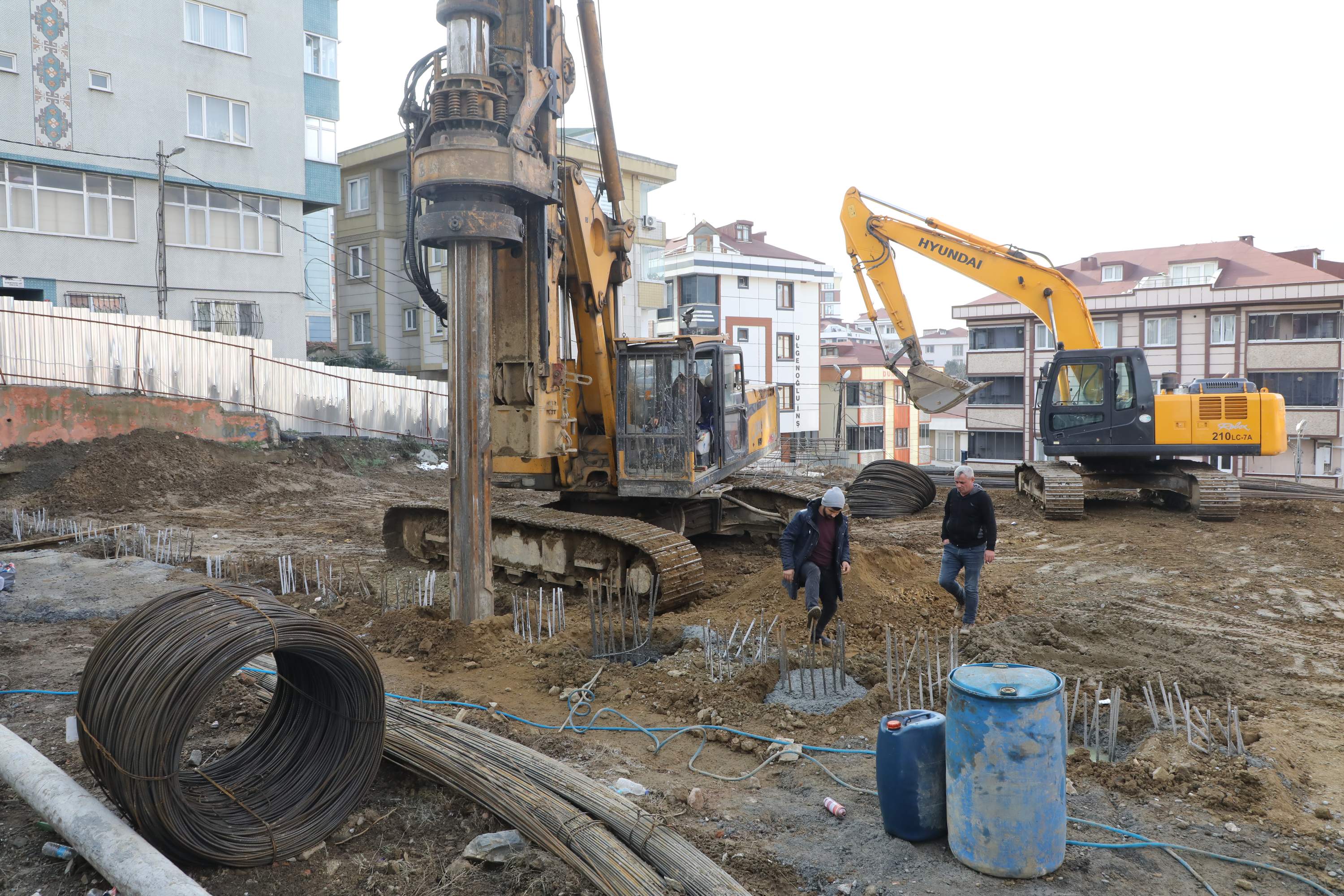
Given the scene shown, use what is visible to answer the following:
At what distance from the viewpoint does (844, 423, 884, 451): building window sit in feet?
184

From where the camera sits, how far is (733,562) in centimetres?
1275

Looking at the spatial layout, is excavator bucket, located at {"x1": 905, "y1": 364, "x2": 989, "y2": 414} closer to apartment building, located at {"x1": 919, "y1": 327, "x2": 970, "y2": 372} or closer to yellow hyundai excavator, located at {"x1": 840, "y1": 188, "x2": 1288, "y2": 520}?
yellow hyundai excavator, located at {"x1": 840, "y1": 188, "x2": 1288, "y2": 520}

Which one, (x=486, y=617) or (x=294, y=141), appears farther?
(x=294, y=141)

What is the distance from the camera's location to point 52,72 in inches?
912

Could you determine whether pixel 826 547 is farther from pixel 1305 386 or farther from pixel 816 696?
pixel 1305 386

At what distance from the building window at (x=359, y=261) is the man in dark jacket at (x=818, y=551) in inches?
1392

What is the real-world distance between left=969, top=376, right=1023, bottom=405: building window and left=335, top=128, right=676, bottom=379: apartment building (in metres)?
17.9

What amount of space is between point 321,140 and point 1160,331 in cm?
3579

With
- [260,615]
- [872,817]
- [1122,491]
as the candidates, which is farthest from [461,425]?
[1122,491]

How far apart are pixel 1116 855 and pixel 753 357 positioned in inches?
1811

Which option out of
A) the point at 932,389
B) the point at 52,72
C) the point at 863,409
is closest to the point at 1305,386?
the point at 863,409

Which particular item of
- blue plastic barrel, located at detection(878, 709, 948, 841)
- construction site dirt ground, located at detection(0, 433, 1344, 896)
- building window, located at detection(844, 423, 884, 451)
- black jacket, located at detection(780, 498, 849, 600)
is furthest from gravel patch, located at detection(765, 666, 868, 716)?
building window, located at detection(844, 423, 884, 451)

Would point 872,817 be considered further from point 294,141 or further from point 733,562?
point 294,141

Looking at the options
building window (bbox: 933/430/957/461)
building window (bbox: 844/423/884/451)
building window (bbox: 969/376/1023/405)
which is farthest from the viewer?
building window (bbox: 933/430/957/461)
